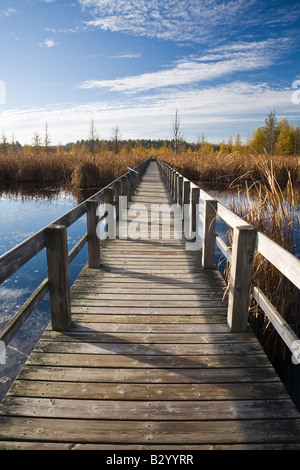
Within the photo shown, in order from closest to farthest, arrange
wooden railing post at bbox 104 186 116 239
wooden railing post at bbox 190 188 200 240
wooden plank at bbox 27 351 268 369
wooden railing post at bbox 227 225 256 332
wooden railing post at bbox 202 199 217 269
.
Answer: wooden plank at bbox 27 351 268 369, wooden railing post at bbox 227 225 256 332, wooden railing post at bbox 202 199 217 269, wooden railing post at bbox 190 188 200 240, wooden railing post at bbox 104 186 116 239

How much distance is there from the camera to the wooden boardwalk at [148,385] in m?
1.85

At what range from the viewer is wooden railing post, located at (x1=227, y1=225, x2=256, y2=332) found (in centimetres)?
269

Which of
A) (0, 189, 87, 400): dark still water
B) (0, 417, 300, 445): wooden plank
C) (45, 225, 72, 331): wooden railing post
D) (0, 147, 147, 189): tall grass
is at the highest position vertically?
(0, 147, 147, 189): tall grass

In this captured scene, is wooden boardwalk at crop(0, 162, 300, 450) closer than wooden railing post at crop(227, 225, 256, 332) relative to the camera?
Yes

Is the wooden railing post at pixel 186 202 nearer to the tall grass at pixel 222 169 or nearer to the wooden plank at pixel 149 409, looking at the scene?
the wooden plank at pixel 149 409

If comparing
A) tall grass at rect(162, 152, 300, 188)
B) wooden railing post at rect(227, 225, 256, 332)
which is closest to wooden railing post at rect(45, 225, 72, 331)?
wooden railing post at rect(227, 225, 256, 332)

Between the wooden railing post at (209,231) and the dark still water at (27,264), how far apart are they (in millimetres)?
2585

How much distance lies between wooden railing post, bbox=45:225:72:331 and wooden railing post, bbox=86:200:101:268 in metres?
1.48

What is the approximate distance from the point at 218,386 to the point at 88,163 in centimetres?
1587

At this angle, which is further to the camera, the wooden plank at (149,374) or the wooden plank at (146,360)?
the wooden plank at (146,360)

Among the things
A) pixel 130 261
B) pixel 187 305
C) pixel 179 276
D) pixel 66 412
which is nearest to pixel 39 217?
pixel 130 261

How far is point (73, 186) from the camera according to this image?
17.2m

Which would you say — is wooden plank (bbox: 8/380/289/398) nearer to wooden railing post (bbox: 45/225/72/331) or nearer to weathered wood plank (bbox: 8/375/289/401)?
weathered wood plank (bbox: 8/375/289/401)

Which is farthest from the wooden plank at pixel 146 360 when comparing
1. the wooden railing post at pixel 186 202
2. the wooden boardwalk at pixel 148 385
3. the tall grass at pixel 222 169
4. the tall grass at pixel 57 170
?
the tall grass at pixel 222 169
